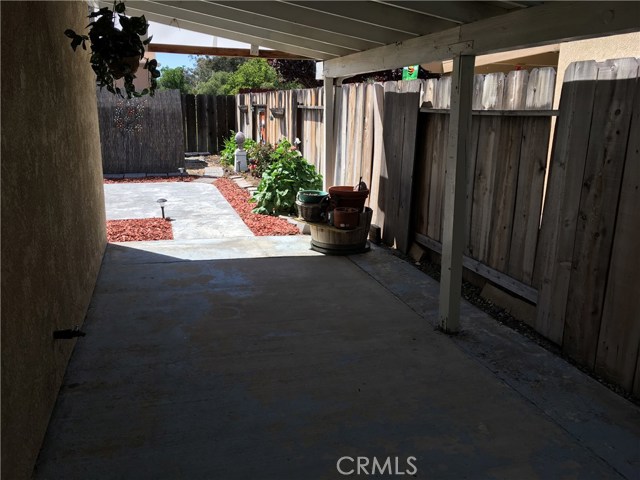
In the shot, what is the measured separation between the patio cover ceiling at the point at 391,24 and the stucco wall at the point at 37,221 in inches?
59.8

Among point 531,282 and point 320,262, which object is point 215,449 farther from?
point 320,262

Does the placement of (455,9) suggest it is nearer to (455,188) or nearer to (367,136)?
(455,188)

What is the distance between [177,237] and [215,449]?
4627mm

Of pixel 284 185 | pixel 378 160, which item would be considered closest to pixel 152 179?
pixel 284 185

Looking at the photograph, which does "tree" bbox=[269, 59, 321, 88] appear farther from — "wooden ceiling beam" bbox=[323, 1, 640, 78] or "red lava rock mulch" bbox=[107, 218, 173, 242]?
"wooden ceiling beam" bbox=[323, 1, 640, 78]

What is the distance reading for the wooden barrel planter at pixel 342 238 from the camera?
6.13 meters

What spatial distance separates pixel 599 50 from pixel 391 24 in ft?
6.00

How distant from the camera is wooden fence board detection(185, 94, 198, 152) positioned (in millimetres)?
17266

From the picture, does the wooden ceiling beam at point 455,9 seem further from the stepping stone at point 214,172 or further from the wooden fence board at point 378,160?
the stepping stone at point 214,172

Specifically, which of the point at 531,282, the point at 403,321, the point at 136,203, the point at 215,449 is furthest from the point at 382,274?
the point at 136,203

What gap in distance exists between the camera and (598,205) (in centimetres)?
338

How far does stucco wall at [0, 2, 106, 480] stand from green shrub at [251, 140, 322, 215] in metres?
3.93

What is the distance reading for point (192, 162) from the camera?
1541cm

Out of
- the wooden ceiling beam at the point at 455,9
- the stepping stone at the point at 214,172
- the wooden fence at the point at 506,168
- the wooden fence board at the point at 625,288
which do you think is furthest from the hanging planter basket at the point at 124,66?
the stepping stone at the point at 214,172
